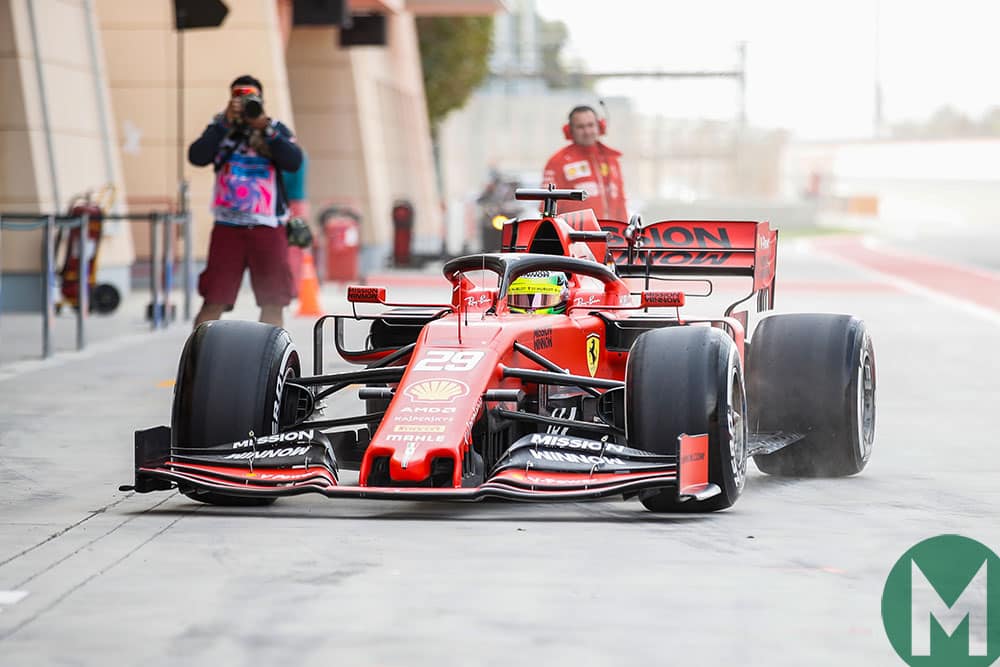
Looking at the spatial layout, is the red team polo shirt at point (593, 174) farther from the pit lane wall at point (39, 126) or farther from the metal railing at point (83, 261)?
the pit lane wall at point (39, 126)

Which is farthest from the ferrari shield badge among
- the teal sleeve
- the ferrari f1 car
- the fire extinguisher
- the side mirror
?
the fire extinguisher

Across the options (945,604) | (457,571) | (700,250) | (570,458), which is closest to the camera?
(945,604)

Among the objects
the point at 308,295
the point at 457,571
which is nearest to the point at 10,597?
the point at 457,571

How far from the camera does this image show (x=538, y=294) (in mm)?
7719

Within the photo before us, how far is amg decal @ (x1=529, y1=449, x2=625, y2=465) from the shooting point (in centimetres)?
652

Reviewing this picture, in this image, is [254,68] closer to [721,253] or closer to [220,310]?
[220,310]

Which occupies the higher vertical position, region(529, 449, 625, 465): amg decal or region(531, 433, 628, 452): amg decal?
region(531, 433, 628, 452): amg decal

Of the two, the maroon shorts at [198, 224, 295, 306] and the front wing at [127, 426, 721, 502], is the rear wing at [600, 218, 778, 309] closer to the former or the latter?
the front wing at [127, 426, 721, 502]

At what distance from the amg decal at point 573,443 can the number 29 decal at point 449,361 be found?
40cm

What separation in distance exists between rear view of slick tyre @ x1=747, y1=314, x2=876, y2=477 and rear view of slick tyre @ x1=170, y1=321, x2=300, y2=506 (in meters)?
2.25

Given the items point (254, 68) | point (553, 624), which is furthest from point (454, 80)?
point (553, 624)

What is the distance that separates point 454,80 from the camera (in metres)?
45.7

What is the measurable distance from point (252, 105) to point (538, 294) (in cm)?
338

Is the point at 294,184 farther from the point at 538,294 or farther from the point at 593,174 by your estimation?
the point at 538,294
